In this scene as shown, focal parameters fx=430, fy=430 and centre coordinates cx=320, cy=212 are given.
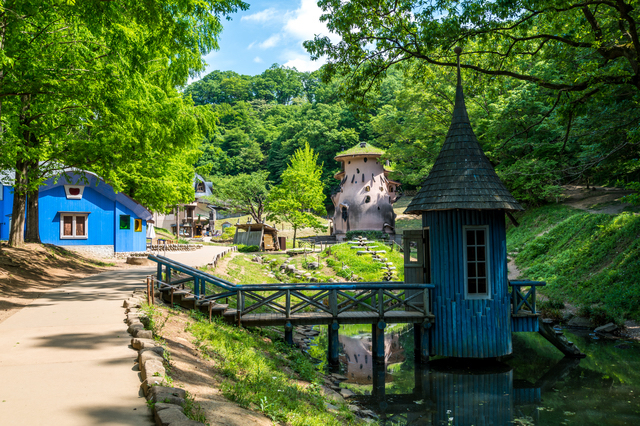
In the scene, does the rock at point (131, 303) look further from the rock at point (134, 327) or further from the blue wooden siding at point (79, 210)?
the blue wooden siding at point (79, 210)

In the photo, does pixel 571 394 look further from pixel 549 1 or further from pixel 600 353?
pixel 549 1

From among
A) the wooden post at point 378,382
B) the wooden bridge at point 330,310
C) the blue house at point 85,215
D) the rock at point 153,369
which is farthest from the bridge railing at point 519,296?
the blue house at point 85,215

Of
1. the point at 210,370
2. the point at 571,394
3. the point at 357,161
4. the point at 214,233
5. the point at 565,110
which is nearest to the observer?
the point at 210,370

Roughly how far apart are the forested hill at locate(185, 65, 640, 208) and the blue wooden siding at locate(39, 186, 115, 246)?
6973 mm

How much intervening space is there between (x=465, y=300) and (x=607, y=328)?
668cm

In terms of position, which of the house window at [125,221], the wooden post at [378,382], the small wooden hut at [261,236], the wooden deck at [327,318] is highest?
the house window at [125,221]

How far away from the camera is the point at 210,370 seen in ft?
22.8

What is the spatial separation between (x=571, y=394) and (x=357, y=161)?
108 feet

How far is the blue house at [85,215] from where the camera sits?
80.0 feet

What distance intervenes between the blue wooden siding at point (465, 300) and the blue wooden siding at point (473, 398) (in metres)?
0.75

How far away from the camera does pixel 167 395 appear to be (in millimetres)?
4887

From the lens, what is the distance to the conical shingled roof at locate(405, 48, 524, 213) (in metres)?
11.0

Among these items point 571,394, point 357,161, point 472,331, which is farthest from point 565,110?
point 357,161

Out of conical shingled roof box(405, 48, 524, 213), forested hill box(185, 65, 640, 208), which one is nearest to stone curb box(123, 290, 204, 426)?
conical shingled roof box(405, 48, 524, 213)
